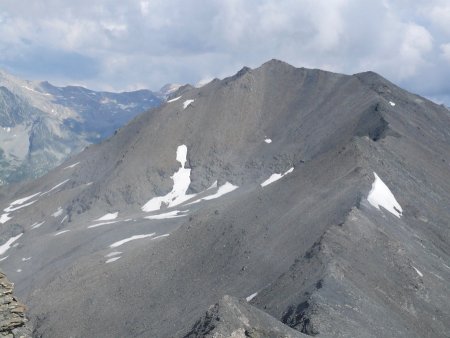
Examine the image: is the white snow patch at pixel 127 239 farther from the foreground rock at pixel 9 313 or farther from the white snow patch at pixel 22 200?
the foreground rock at pixel 9 313

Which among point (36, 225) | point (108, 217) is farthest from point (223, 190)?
point (36, 225)

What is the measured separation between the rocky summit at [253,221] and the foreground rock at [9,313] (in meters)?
14.1

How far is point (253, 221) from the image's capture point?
243 ft

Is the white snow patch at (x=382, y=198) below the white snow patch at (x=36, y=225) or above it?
below

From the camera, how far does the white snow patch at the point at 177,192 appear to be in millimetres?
126438

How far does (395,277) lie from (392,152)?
38122 mm

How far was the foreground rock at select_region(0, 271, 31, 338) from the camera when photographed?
2070 centimetres

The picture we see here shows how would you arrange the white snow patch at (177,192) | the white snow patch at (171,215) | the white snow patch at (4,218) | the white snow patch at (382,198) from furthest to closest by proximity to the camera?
the white snow patch at (4,218)
the white snow patch at (177,192)
the white snow patch at (171,215)
the white snow patch at (382,198)

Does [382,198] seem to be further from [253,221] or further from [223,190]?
[223,190]

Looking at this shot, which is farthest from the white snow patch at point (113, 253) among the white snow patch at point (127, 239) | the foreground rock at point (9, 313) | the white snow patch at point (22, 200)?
the white snow patch at point (22, 200)

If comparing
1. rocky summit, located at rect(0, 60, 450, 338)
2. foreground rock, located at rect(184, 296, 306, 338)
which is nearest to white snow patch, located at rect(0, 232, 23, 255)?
rocky summit, located at rect(0, 60, 450, 338)

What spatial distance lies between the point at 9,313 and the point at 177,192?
359 ft

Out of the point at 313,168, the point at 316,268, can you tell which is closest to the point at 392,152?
the point at 313,168

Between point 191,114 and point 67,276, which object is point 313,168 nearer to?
point 67,276
